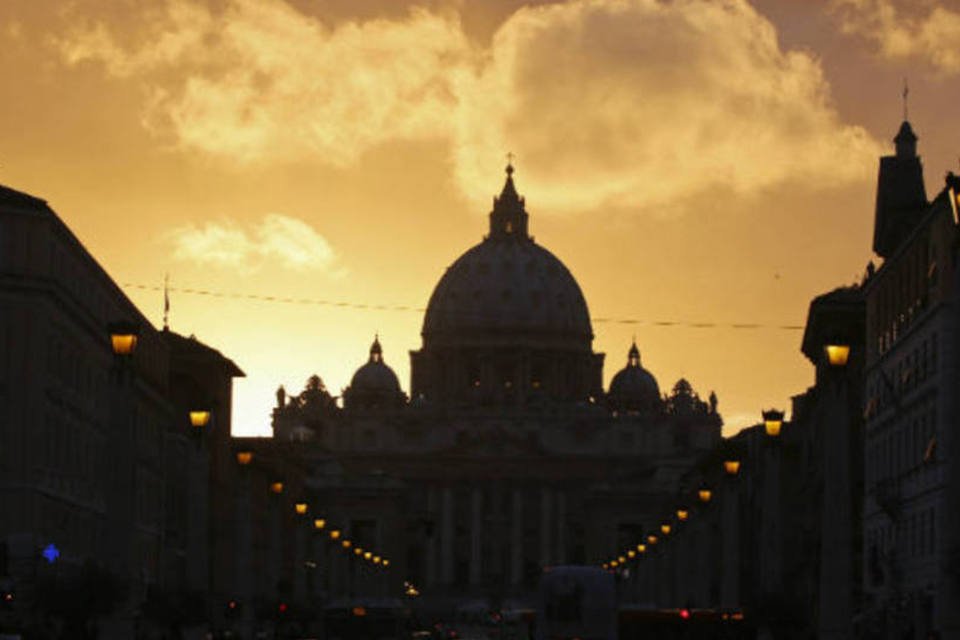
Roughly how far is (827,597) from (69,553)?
43.1 meters

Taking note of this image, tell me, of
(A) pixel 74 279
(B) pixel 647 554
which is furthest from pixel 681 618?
(B) pixel 647 554

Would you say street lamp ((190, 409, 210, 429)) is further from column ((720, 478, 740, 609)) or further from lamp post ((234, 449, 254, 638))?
column ((720, 478, 740, 609))

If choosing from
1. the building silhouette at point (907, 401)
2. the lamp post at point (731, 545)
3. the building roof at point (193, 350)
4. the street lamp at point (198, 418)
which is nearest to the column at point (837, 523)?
the building silhouette at point (907, 401)

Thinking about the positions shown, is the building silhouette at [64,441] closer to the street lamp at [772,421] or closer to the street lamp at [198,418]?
the street lamp at [198,418]

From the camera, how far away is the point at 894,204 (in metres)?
91.1

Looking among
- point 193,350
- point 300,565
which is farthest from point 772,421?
point 300,565

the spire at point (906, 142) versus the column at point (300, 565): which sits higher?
the spire at point (906, 142)

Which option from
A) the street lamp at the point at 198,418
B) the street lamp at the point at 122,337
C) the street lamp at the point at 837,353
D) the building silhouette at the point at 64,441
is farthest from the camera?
the building silhouette at the point at 64,441

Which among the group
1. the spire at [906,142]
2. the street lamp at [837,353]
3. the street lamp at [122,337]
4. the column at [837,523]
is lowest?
the column at [837,523]

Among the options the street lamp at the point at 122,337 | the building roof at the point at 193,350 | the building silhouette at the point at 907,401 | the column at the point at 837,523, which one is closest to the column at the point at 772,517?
the building silhouette at the point at 907,401

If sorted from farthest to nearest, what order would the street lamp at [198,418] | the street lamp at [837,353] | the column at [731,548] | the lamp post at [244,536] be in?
1. the column at [731,548]
2. the lamp post at [244,536]
3. the street lamp at [198,418]
4. the street lamp at [837,353]

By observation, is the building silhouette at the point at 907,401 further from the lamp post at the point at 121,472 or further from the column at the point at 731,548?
the lamp post at the point at 121,472

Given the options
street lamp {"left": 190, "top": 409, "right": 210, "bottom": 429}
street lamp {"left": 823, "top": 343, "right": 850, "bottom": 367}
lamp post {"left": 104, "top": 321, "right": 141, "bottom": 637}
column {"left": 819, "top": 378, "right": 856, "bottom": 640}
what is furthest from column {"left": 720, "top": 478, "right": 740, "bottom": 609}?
street lamp {"left": 823, "top": 343, "right": 850, "bottom": 367}

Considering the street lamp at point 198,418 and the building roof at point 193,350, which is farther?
the building roof at point 193,350
